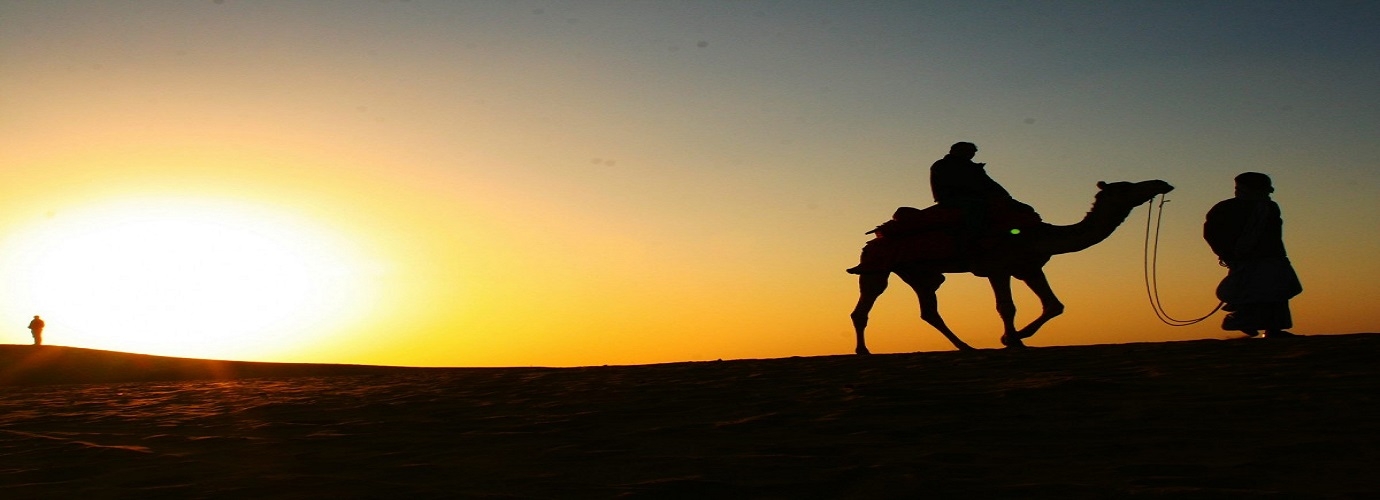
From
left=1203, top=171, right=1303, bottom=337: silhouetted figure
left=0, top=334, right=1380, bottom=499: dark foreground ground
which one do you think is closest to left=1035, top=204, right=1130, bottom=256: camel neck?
left=1203, top=171, right=1303, bottom=337: silhouetted figure

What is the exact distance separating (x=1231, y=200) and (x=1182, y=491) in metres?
9.56

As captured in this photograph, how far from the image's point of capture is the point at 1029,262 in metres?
13.8

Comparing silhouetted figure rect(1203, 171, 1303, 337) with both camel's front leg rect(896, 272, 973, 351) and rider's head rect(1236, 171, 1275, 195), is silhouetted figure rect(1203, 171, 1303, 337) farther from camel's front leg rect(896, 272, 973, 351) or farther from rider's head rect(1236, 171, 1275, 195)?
camel's front leg rect(896, 272, 973, 351)

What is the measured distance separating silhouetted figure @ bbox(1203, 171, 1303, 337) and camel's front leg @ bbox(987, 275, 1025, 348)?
2124mm

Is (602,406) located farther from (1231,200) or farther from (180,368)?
(180,368)

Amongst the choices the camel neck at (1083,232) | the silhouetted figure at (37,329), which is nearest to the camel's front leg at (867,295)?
the camel neck at (1083,232)

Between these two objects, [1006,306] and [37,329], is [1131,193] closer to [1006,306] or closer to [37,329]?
[1006,306]

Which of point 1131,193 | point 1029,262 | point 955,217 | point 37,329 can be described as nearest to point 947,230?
point 955,217

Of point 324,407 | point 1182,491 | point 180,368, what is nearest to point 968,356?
point 324,407

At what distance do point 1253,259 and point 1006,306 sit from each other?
2.52 m

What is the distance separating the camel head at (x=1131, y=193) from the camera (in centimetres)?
1395

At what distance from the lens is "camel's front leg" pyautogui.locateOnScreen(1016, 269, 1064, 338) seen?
1340cm

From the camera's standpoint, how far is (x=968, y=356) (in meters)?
10.8

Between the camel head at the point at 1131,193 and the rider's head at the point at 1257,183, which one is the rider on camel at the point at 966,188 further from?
the rider's head at the point at 1257,183
